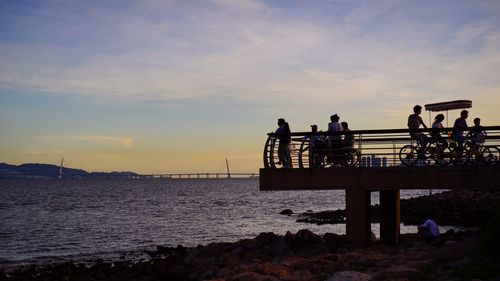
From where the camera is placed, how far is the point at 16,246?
132 ft

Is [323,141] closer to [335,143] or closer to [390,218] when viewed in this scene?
[335,143]

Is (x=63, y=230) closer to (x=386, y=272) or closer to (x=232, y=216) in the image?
(x=232, y=216)

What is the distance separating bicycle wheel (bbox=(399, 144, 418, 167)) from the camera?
61.1 ft

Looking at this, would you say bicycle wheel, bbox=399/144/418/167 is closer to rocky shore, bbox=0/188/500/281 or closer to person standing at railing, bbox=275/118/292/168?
rocky shore, bbox=0/188/500/281

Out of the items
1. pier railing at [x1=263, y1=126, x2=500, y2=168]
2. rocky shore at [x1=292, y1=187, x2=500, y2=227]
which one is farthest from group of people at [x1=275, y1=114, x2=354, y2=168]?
rocky shore at [x1=292, y1=187, x2=500, y2=227]

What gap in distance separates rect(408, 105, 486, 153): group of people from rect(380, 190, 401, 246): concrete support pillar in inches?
104

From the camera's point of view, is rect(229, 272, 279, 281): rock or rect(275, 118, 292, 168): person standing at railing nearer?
rect(229, 272, 279, 281): rock

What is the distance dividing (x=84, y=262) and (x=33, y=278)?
604 cm

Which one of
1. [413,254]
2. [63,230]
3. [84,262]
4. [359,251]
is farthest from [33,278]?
[63,230]

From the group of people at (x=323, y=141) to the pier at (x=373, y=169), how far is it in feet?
0.22

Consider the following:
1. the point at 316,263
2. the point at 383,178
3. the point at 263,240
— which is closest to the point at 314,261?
the point at 316,263

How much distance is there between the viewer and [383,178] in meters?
18.5

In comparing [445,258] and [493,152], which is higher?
[493,152]

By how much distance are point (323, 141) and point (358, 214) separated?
249 cm
